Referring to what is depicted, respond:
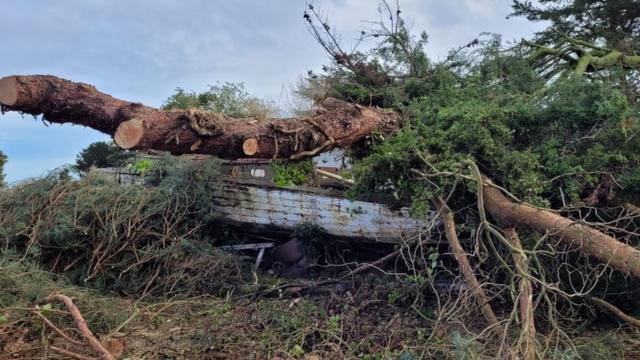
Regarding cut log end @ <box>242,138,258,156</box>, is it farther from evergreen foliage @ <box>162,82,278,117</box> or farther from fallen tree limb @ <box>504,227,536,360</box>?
evergreen foliage @ <box>162,82,278,117</box>

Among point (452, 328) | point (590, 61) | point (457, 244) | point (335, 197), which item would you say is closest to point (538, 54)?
point (590, 61)

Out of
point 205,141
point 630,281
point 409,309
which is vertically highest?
point 205,141

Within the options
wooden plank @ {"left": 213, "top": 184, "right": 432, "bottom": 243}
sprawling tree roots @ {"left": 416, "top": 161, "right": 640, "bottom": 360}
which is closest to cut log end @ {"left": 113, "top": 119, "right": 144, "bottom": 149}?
sprawling tree roots @ {"left": 416, "top": 161, "right": 640, "bottom": 360}

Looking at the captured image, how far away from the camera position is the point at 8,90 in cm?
331

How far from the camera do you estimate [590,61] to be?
690 cm

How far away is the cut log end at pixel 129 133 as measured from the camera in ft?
12.4

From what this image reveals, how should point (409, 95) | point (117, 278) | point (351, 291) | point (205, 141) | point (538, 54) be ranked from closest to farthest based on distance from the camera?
1. point (205, 141)
2. point (351, 291)
3. point (117, 278)
4. point (409, 95)
5. point (538, 54)

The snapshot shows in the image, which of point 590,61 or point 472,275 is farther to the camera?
point 590,61

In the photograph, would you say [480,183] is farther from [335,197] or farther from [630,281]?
[335,197]

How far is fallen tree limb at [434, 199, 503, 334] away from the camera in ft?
12.5

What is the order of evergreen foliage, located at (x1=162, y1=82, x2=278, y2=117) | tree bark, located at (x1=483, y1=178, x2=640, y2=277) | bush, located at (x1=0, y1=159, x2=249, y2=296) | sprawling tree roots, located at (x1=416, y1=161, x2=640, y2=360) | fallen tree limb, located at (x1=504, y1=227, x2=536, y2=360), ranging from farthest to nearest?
evergreen foliage, located at (x1=162, y1=82, x2=278, y2=117)
bush, located at (x1=0, y1=159, x2=249, y2=296)
tree bark, located at (x1=483, y1=178, x2=640, y2=277)
sprawling tree roots, located at (x1=416, y1=161, x2=640, y2=360)
fallen tree limb, located at (x1=504, y1=227, x2=536, y2=360)

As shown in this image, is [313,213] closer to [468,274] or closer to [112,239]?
[112,239]

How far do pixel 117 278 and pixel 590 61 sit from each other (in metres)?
7.51

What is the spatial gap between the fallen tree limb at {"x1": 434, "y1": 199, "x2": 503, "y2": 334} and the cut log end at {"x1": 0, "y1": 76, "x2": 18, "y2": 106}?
3.64 metres
